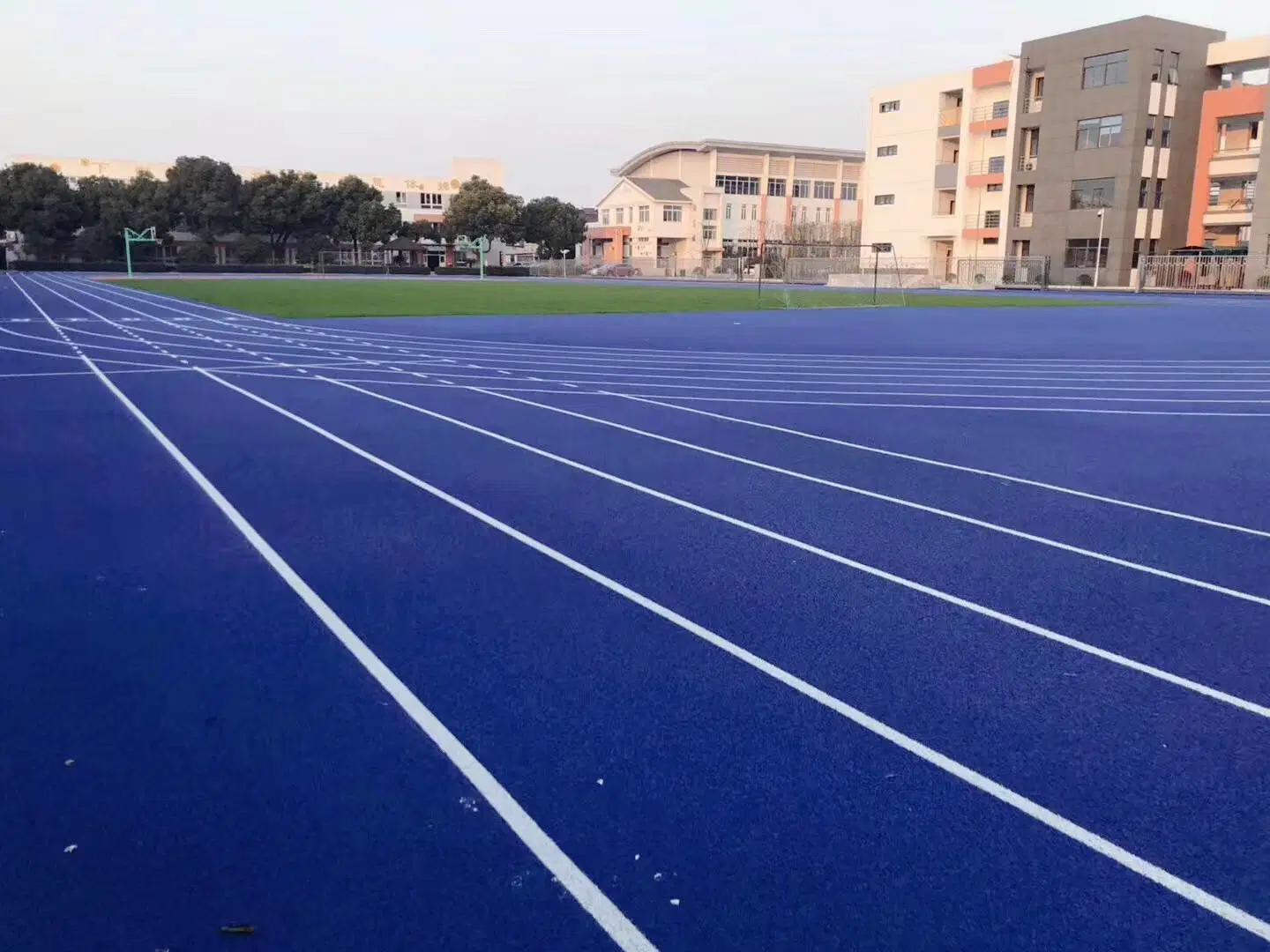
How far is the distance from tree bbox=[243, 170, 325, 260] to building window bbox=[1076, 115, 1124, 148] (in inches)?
2042

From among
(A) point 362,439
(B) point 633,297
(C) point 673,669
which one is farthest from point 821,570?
(B) point 633,297

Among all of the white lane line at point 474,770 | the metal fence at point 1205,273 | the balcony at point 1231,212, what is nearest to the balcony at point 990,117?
the balcony at point 1231,212

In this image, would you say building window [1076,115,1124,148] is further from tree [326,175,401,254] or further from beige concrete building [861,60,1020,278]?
tree [326,175,401,254]

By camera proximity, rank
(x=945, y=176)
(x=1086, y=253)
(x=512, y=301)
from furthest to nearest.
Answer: (x=945, y=176) < (x=1086, y=253) < (x=512, y=301)

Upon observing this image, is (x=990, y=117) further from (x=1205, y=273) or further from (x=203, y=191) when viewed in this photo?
(x=203, y=191)

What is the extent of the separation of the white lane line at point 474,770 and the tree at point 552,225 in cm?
8209

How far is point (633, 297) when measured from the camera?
129ft

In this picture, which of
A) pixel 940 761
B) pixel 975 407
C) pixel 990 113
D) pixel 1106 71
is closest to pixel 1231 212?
pixel 1106 71

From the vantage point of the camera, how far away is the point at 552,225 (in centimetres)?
8612

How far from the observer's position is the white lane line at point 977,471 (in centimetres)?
668

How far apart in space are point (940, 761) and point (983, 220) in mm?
61334

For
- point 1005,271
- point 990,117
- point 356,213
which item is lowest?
point 1005,271

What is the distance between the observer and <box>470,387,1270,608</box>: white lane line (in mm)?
5359

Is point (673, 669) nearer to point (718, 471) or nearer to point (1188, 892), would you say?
point (1188, 892)
